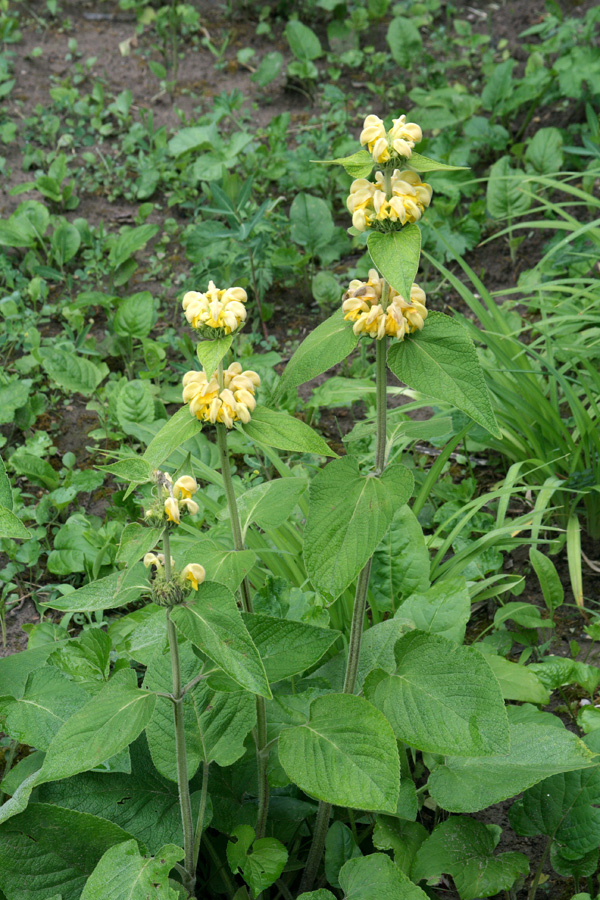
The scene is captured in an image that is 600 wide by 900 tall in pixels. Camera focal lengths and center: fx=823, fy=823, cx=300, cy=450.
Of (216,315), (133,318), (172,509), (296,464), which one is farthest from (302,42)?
(172,509)

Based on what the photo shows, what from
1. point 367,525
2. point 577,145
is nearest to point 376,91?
point 577,145

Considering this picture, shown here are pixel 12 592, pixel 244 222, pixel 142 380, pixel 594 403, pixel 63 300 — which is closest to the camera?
pixel 594 403

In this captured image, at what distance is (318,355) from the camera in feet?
4.40

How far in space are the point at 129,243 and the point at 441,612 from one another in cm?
233

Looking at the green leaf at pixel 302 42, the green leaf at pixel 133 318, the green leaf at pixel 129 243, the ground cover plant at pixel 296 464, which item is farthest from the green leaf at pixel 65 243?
the green leaf at pixel 302 42

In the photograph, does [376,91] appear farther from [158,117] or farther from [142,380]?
[142,380]

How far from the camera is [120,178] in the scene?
165 inches

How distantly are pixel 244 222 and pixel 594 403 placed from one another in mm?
1587

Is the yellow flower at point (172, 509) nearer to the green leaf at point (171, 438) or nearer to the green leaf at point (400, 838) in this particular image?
Answer: the green leaf at point (171, 438)

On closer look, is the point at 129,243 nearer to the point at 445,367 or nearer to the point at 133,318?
the point at 133,318

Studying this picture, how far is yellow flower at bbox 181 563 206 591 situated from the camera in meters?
1.28

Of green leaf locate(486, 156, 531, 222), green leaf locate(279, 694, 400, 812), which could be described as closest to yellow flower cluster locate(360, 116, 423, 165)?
green leaf locate(279, 694, 400, 812)

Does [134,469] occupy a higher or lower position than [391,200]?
lower

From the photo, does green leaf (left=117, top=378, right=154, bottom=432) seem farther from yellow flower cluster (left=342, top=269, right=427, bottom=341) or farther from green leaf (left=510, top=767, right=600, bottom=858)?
green leaf (left=510, top=767, right=600, bottom=858)
